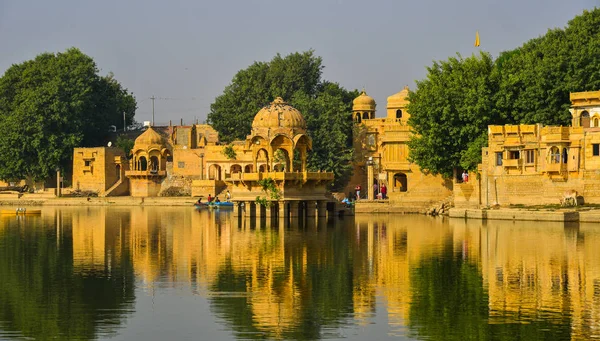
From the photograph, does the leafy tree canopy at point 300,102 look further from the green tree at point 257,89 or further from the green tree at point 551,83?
the green tree at point 551,83

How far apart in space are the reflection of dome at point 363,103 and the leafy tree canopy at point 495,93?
1337 cm

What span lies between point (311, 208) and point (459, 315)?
28.8 meters

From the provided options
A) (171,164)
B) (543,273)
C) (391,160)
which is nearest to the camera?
(543,273)

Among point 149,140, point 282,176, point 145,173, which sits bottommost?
point 282,176

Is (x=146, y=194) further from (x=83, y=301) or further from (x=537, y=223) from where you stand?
(x=83, y=301)

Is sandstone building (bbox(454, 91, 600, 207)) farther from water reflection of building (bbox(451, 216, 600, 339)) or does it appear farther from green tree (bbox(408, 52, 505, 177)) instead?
water reflection of building (bbox(451, 216, 600, 339))

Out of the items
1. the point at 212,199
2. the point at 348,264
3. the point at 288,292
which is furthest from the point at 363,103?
the point at 288,292

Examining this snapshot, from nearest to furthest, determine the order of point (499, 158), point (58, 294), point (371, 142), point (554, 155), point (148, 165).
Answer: point (58, 294)
point (554, 155)
point (499, 158)
point (371, 142)
point (148, 165)

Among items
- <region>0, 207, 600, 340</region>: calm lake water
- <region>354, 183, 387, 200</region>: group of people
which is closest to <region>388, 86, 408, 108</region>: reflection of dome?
<region>354, 183, 387, 200</region>: group of people

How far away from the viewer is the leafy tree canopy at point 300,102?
226 ft

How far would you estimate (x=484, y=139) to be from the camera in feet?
183

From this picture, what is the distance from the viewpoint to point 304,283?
29984 mm

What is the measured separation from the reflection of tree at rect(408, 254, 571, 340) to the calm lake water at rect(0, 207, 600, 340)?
0.04 metres

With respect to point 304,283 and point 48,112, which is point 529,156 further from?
point 48,112
